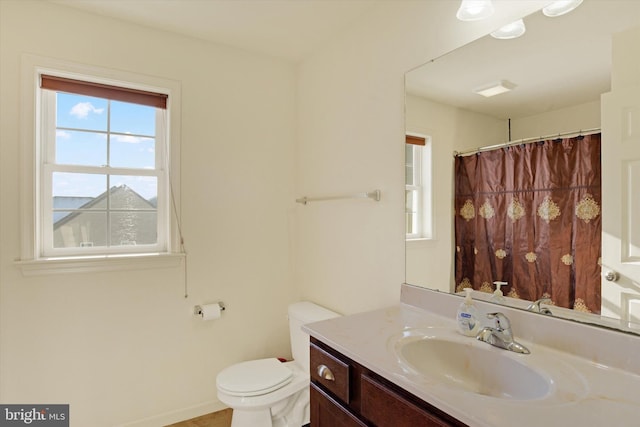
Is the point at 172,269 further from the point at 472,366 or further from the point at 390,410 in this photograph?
the point at 472,366

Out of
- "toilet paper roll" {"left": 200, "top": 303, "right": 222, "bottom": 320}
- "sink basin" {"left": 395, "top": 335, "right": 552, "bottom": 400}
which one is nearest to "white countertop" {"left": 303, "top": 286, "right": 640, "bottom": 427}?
"sink basin" {"left": 395, "top": 335, "right": 552, "bottom": 400}

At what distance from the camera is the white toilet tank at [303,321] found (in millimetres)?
2027

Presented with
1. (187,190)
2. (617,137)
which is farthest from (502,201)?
(187,190)

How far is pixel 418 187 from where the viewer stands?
1.59 metres

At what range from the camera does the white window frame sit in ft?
5.76

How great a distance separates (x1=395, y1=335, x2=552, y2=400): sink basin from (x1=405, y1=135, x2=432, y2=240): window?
1.79ft

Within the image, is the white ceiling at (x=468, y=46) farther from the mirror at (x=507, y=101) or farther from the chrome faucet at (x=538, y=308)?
the chrome faucet at (x=538, y=308)

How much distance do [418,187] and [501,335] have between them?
72 centimetres

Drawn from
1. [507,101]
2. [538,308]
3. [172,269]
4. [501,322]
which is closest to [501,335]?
[501,322]

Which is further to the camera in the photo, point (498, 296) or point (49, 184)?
point (49, 184)

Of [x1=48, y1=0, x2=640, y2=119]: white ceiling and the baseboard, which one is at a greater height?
[x1=48, y1=0, x2=640, y2=119]: white ceiling

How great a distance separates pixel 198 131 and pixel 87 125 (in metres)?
0.61

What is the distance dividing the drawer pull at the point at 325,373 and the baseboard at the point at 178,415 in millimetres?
1350

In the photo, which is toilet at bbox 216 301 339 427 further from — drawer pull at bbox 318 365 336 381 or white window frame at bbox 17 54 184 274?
white window frame at bbox 17 54 184 274
